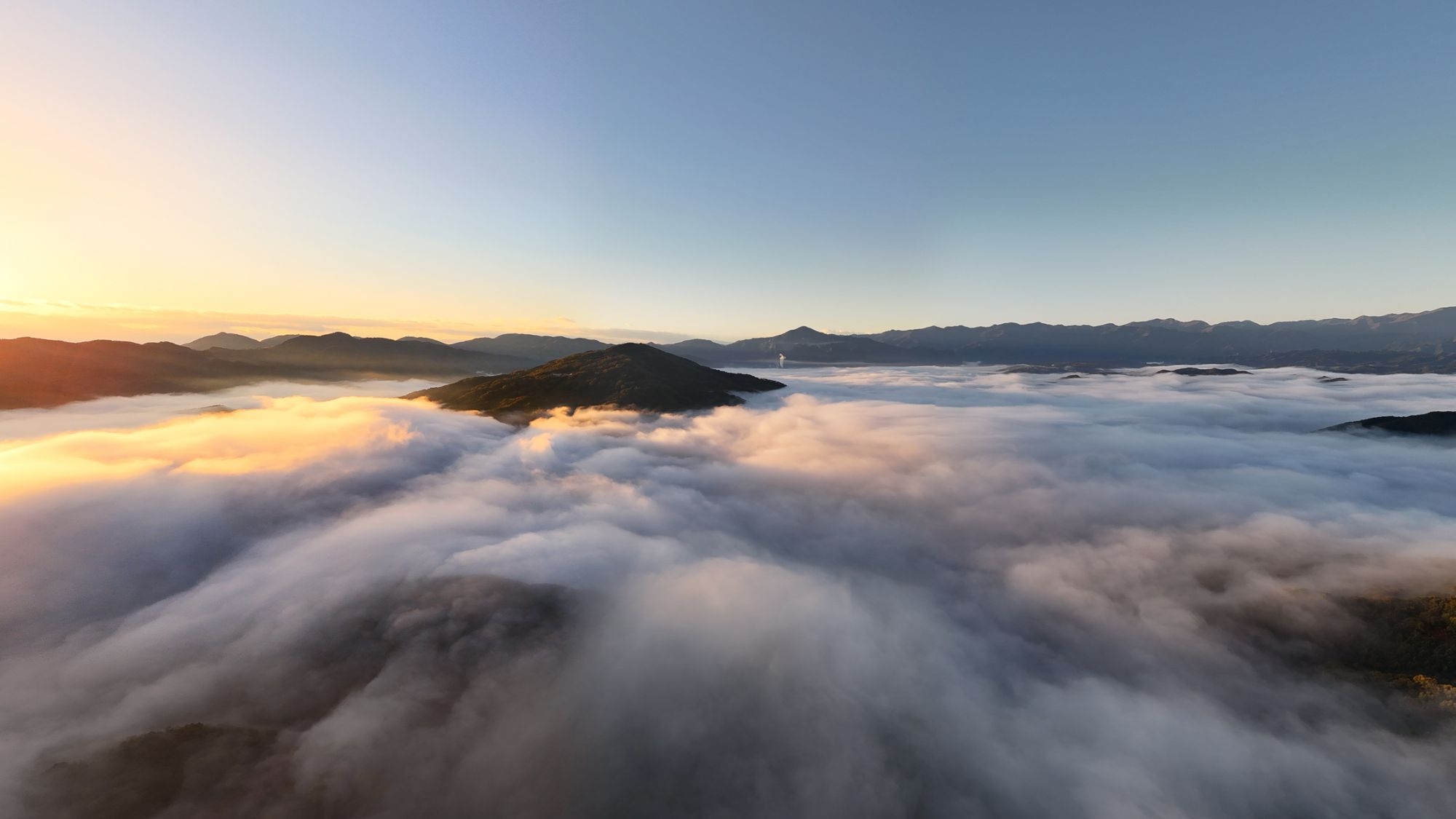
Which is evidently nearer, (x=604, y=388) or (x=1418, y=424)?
(x=1418, y=424)

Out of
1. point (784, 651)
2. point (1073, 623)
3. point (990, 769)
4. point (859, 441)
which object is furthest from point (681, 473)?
point (990, 769)

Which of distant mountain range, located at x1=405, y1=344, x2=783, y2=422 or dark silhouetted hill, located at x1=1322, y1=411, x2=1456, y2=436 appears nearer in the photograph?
dark silhouetted hill, located at x1=1322, y1=411, x2=1456, y2=436

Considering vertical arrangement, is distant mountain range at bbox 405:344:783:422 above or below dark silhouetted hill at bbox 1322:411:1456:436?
above

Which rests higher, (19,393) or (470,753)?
(19,393)

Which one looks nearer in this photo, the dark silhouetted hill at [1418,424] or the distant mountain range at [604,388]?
the dark silhouetted hill at [1418,424]

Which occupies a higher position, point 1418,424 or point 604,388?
point 604,388

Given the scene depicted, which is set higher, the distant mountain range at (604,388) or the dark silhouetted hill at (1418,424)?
the distant mountain range at (604,388)

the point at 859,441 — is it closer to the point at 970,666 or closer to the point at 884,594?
the point at 884,594

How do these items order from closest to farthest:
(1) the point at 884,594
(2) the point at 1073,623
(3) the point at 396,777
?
(3) the point at 396,777 < (2) the point at 1073,623 < (1) the point at 884,594
